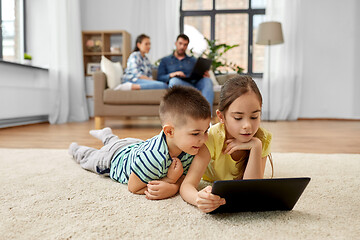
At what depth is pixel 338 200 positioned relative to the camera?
949mm

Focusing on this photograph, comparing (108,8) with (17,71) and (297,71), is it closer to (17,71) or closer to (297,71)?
(17,71)

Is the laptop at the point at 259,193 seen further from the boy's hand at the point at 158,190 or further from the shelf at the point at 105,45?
the shelf at the point at 105,45

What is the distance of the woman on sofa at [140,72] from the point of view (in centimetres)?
335

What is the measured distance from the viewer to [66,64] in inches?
170

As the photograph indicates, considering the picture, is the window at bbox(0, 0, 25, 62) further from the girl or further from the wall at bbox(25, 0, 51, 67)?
the girl

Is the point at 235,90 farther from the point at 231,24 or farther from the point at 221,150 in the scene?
the point at 231,24

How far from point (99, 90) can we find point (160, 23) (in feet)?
6.57

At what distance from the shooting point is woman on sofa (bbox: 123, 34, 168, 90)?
3350 millimetres

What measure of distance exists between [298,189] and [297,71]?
4368 millimetres

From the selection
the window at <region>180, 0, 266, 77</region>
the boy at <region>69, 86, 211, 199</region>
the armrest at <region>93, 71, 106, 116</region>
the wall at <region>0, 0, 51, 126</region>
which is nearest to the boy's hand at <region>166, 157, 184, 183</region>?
the boy at <region>69, 86, 211, 199</region>

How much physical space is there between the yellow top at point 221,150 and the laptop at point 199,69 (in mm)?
2145

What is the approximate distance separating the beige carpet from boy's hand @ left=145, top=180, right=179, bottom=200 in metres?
0.03

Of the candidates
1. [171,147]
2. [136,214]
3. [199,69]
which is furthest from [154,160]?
[199,69]

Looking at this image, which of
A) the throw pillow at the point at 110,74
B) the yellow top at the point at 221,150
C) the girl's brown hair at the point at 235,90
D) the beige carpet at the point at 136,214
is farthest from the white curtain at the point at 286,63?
the girl's brown hair at the point at 235,90
